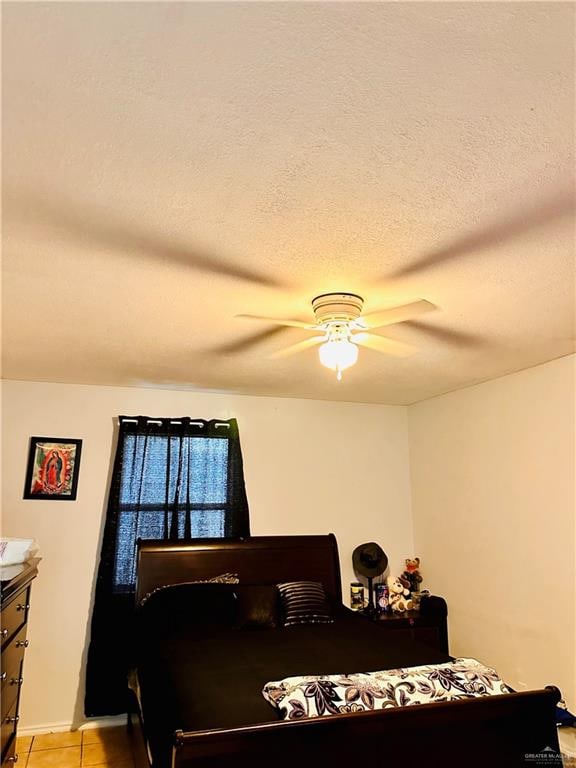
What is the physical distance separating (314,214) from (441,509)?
3.37 m

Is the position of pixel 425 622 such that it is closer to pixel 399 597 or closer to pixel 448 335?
pixel 399 597

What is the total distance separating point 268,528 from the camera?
4301mm

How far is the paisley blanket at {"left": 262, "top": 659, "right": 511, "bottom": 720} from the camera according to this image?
1.90 meters

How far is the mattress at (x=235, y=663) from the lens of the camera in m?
2.06

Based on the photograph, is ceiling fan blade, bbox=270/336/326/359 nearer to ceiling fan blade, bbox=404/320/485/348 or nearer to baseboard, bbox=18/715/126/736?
ceiling fan blade, bbox=404/320/485/348

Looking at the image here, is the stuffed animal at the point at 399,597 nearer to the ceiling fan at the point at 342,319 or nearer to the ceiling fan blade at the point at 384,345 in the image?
the ceiling fan blade at the point at 384,345

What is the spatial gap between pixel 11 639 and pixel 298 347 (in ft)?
6.76

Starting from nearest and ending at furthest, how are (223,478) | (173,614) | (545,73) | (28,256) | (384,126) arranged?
(545,73), (384,126), (28,256), (173,614), (223,478)

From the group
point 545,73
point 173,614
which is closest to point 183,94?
point 545,73

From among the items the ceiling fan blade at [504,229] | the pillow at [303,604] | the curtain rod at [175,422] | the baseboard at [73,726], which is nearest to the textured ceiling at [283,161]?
the ceiling fan blade at [504,229]

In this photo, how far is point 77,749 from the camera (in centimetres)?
333

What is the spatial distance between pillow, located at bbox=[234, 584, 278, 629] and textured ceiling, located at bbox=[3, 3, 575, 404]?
6.45 ft

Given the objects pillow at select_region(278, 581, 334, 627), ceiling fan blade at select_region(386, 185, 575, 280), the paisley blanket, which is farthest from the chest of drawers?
ceiling fan blade at select_region(386, 185, 575, 280)

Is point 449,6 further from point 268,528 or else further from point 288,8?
point 268,528
